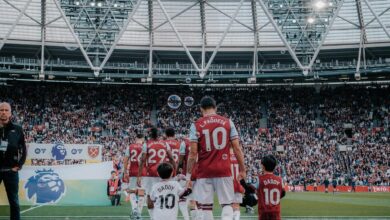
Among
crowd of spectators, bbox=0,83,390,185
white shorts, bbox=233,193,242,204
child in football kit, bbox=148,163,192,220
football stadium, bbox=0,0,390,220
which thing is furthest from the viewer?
crowd of spectators, bbox=0,83,390,185

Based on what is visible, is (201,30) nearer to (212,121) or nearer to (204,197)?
(212,121)

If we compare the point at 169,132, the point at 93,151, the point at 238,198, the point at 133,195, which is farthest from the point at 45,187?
the point at 238,198

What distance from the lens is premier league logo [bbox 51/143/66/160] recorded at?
23638mm

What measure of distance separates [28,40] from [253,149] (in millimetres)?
23849

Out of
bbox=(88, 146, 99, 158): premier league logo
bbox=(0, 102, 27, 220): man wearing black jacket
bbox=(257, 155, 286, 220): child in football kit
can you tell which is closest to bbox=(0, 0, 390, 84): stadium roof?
bbox=(88, 146, 99, 158): premier league logo

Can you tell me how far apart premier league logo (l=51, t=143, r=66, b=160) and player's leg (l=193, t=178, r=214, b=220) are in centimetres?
1668

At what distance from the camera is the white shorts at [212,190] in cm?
818

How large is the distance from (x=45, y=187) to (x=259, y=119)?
1380 inches

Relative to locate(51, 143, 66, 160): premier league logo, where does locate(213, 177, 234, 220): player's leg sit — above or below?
below

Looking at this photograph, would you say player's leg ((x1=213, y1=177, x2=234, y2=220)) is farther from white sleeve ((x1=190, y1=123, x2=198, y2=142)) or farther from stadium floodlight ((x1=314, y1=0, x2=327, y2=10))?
stadium floodlight ((x1=314, y1=0, x2=327, y2=10))

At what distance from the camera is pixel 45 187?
20.4 metres

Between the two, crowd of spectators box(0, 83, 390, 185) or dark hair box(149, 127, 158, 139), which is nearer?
dark hair box(149, 127, 158, 139)

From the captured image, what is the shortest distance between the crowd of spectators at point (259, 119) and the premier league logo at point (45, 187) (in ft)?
77.2

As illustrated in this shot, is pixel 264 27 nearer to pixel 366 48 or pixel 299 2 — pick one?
pixel 299 2
